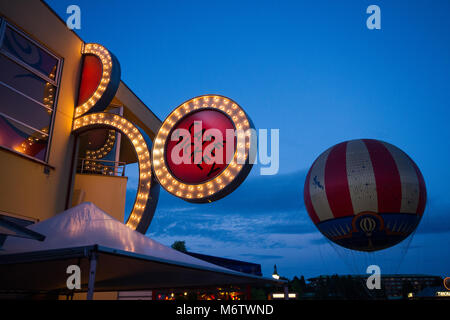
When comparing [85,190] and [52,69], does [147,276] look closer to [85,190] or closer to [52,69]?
[85,190]

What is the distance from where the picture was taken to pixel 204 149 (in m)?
8.62

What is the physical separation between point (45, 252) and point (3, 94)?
6924 mm

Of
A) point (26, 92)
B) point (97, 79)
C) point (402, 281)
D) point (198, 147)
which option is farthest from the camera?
point (402, 281)

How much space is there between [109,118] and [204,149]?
4.09 metres

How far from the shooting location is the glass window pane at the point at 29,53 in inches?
388

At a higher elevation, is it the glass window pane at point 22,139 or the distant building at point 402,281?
the glass window pane at point 22,139

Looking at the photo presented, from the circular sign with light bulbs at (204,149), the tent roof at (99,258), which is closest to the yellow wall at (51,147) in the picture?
the tent roof at (99,258)

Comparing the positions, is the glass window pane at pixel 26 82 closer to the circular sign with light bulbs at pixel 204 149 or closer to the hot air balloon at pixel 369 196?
the circular sign with light bulbs at pixel 204 149

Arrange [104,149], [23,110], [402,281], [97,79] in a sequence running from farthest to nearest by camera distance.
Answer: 1. [402,281]
2. [104,149]
3. [97,79]
4. [23,110]

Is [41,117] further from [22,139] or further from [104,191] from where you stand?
[104,191]

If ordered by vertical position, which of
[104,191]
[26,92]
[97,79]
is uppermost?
[97,79]

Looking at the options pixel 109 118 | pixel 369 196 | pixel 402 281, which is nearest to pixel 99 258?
pixel 109 118

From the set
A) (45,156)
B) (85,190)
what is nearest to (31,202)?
(45,156)

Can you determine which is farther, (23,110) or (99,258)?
(23,110)
